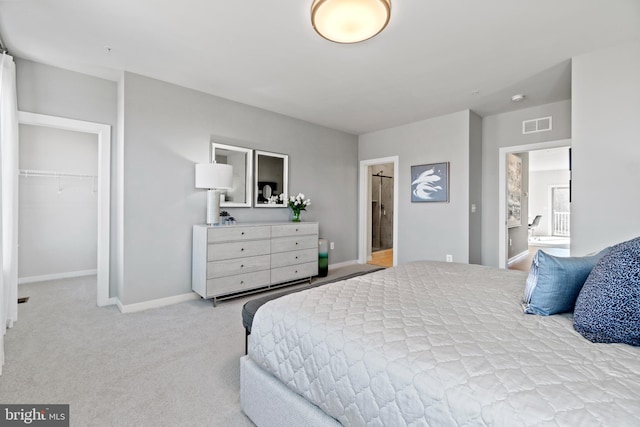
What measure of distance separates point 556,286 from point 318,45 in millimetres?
2430

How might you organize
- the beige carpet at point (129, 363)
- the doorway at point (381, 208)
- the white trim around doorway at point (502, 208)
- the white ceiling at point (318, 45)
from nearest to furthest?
the beige carpet at point (129, 363) < the white ceiling at point (318, 45) < the white trim around doorway at point (502, 208) < the doorway at point (381, 208)

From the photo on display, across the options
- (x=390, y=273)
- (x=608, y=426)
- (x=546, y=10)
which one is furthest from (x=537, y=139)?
(x=608, y=426)

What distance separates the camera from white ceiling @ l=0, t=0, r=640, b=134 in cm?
211

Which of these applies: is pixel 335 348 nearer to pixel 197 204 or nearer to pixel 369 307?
pixel 369 307

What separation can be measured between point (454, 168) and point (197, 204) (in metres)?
3.61

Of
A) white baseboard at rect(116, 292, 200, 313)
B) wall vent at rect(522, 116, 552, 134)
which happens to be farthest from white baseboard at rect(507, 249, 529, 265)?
Result: white baseboard at rect(116, 292, 200, 313)

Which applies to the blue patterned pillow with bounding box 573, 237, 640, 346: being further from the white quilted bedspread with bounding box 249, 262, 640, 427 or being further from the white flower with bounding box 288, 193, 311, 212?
the white flower with bounding box 288, 193, 311, 212

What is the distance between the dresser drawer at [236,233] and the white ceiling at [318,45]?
167 cm

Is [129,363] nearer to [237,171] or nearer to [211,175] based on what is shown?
[211,175]

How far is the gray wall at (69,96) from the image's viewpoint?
290 cm

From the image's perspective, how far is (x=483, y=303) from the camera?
1.41 metres

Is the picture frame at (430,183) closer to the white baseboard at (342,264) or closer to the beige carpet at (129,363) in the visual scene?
the white baseboard at (342,264)

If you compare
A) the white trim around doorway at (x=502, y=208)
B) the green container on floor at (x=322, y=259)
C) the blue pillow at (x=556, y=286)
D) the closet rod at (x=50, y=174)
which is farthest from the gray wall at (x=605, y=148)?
the closet rod at (x=50, y=174)

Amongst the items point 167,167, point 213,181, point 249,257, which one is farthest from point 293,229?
point 167,167
